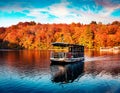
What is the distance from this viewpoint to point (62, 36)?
151 metres

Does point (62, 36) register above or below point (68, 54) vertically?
above

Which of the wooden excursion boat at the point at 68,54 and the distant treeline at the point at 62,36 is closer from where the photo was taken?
the wooden excursion boat at the point at 68,54

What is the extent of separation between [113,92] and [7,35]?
498 feet

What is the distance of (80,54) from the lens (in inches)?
2333

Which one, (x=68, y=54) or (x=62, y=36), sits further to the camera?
(x=62, y=36)

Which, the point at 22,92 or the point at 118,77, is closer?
the point at 22,92

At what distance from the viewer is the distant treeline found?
143 meters

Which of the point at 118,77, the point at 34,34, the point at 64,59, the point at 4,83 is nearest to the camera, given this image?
the point at 4,83

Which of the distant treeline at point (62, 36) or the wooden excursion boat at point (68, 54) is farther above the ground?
the distant treeline at point (62, 36)

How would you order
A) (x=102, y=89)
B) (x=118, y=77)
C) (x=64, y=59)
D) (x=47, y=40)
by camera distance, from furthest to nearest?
(x=47, y=40), (x=64, y=59), (x=118, y=77), (x=102, y=89)

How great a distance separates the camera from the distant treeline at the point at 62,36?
14288cm

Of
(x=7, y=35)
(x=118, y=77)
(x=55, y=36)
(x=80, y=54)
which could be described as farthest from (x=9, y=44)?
(x=118, y=77)

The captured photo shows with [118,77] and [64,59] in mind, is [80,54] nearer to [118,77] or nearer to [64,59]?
[64,59]

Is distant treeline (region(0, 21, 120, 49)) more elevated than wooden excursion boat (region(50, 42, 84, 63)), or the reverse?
distant treeline (region(0, 21, 120, 49))
